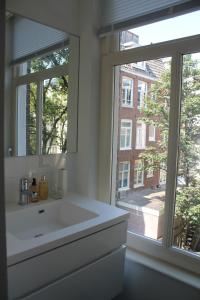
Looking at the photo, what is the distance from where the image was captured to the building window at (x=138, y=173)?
1783 millimetres

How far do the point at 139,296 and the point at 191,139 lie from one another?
1006 mm

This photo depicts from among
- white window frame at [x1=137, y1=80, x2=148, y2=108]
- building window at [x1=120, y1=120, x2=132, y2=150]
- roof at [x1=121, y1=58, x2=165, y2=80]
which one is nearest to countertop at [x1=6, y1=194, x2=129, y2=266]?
building window at [x1=120, y1=120, x2=132, y2=150]

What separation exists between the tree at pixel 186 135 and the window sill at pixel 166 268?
16 centimetres

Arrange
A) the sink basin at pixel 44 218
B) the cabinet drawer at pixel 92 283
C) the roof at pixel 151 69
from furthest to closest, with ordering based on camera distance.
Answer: the roof at pixel 151 69
the sink basin at pixel 44 218
the cabinet drawer at pixel 92 283

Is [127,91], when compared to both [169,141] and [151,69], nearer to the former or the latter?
[151,69]

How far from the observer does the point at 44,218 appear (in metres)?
1.58

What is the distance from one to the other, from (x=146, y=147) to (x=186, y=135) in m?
0.29

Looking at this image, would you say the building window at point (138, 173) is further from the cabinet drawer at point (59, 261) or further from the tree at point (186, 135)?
the cabinet drawer at point (59, 261)

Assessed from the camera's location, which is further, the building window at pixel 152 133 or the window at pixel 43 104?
the building window at pixel 152 133

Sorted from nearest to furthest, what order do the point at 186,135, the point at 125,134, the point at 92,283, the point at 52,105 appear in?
the point at 92,283, the point at 186,135, the point at 52,105, the point at 125,134

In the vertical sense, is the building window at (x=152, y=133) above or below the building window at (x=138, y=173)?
above

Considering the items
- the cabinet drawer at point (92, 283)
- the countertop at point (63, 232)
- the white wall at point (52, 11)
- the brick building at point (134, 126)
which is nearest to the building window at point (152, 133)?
the brick building at point (134, 126)

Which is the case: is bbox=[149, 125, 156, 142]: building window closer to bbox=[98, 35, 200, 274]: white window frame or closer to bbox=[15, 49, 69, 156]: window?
bbox=[98, 35, 200, 274]: white window frame

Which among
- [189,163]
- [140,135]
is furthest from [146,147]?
[189,163]
